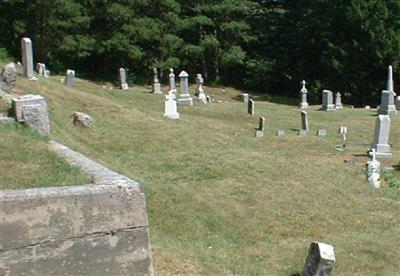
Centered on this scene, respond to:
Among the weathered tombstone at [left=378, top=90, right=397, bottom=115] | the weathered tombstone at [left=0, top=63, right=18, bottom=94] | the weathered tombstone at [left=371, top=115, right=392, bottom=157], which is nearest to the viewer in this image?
the weathered tombstone at [left=0, top=63, right=18, bottom=94]

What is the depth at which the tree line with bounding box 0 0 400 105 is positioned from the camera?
121ft

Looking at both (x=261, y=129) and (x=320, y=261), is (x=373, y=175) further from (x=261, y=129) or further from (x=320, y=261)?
(x=261, y=129)

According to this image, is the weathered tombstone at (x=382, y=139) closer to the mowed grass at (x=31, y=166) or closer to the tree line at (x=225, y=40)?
the mowed grass at (x=31, y=166)

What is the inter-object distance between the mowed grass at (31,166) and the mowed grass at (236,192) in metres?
1.73

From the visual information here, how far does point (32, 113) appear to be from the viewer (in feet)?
34.7

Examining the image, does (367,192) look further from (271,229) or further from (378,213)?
(271,229)

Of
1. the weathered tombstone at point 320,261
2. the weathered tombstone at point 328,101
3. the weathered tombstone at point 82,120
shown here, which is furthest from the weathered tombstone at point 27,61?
the weathered tombstone at point 328,101

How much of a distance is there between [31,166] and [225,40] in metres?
36.2

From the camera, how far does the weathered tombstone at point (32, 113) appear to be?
10.4m

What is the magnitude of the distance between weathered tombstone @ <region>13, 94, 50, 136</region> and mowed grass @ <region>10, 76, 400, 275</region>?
150cm

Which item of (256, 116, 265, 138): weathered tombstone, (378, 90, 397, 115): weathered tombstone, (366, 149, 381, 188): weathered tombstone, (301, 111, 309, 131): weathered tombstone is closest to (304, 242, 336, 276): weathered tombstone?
(366, 149, 381, 188): weathered tombstone

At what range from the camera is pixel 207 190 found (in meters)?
11.6

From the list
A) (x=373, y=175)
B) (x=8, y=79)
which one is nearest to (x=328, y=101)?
(x=373, y=175)

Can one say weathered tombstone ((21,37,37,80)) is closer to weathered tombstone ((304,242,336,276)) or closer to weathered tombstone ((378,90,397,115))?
weathered tombstone ((304,242,336,276))
